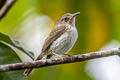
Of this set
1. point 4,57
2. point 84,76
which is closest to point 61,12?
point 84,76

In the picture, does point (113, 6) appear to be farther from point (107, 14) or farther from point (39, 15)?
point (39, 15)

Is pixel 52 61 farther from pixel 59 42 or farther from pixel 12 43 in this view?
pixel 59 42

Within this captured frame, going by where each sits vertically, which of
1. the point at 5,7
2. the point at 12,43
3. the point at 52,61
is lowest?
the point at 52,61

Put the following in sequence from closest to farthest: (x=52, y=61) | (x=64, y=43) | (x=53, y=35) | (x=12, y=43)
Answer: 1. (x=52, y=61)
2. (x=12, y=43)
3. (x=64, y=43)
4. (x=53, y=35)

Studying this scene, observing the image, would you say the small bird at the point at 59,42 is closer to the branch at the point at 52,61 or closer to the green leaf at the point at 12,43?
the green leaf at the point at 12,43

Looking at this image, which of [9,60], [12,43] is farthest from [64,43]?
[9,60]

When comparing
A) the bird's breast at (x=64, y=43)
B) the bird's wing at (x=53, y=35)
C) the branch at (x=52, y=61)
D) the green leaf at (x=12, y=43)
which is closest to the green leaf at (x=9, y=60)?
the green leaf at (x=12, y=43)

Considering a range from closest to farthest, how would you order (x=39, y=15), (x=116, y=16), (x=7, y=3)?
(x=7, y=3) < (x=116, y=16) < (x=39, y=15)

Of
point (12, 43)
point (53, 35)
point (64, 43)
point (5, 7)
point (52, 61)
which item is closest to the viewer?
point (52, 61)

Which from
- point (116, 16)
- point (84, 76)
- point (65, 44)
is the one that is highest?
point (116, 16)
